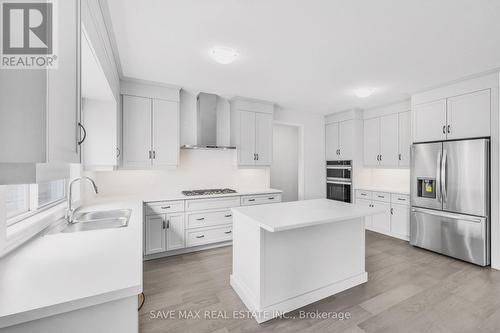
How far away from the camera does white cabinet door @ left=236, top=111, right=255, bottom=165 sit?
4027mm

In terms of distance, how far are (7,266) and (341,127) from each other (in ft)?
17.2

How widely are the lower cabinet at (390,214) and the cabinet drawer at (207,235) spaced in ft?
9.26

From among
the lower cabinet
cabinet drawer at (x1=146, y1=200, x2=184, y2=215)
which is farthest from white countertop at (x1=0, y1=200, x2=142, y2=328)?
the lower cabinet

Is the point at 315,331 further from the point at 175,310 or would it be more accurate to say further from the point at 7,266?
the point at 7,266

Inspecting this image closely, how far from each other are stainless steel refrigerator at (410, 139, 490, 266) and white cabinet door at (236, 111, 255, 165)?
2694 mm

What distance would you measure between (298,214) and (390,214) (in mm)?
3013

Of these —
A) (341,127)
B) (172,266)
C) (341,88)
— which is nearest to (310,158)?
(341,127)

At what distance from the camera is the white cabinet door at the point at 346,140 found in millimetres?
4707

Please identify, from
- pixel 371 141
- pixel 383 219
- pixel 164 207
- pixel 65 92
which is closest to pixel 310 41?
pixel 65 92

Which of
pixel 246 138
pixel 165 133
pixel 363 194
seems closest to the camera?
pixel 165 133

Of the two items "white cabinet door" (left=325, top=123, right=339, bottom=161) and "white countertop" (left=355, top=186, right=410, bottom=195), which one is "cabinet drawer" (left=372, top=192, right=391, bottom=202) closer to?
"white countertop" (left=355, top=186, right=410, bottom=195)

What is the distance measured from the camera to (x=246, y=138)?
4.07 m

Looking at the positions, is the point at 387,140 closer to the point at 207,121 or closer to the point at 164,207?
the point at 207,121

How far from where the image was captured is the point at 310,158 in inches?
203
